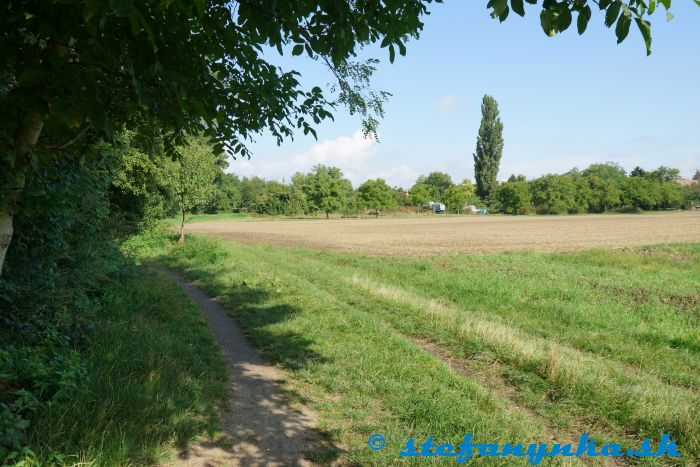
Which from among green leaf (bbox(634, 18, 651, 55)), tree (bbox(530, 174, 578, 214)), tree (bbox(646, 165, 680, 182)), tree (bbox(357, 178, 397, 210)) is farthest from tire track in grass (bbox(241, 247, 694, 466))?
tree (bbox(646, 165, 680, 182))

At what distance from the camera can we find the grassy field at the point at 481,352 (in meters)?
4.93

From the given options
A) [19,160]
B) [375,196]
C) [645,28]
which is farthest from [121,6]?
[375,196]

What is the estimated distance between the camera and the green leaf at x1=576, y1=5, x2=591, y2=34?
2418 mm

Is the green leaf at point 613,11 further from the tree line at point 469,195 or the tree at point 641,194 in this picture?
the tree at point 641,194

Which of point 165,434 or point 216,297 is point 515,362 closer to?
point 165,434

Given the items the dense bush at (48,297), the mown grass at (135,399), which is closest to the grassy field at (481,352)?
the mown grass at (135,399)

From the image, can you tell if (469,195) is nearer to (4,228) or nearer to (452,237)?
(452,237)

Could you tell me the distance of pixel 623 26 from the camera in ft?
7.61

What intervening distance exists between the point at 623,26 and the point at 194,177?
2328cm

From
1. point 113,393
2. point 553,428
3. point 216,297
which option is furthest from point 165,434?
point 216,297

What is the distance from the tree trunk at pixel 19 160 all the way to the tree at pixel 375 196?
3876 inches

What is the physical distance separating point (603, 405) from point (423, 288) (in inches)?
340

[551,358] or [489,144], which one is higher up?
[489,144]

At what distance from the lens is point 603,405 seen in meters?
5.43
